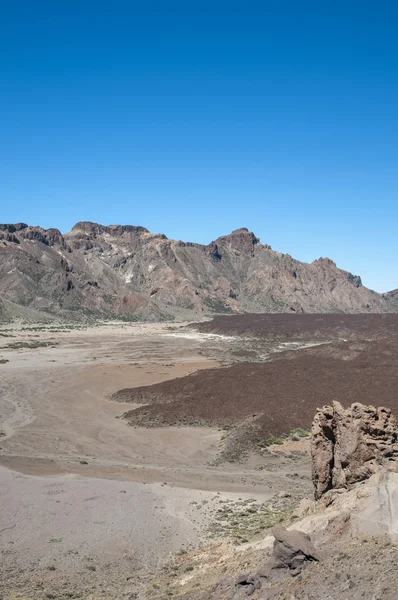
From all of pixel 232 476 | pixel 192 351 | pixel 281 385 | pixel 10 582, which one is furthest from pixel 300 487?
A: pixel 192 351

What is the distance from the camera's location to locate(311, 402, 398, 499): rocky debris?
14.5m

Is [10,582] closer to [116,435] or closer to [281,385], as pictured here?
[116,435]

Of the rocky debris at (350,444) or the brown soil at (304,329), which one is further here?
the brown soil at (304,329)

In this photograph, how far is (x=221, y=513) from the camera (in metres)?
19.9

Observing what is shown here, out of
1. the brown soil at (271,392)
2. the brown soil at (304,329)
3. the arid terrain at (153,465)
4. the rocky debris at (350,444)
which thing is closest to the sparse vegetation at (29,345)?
the arid terrain at (153,465)

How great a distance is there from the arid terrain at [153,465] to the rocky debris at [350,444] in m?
2.28

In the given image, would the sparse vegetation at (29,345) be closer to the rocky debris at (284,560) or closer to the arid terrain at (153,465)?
the arid terrain at (153,465)

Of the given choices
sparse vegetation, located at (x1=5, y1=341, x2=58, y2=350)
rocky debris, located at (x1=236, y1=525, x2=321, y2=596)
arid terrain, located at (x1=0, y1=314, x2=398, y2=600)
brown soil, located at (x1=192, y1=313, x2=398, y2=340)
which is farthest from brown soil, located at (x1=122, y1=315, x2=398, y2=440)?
brown soil, located at (x1=192, y1=313, x2=398, y2=340)

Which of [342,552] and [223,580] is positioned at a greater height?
[342,552]

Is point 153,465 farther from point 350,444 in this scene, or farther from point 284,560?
point 284,560

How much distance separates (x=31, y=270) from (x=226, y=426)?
147033 mm

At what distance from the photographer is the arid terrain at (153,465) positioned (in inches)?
599

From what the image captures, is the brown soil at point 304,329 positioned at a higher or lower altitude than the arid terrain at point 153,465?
higher

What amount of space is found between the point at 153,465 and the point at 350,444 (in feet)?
49.9
